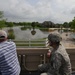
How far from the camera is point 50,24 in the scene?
121 metres

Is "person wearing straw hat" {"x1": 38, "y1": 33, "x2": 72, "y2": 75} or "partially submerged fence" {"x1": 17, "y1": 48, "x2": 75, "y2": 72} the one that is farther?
"partially submerged fence" {"x1": 17, "y1": 48, "x2": 75, "y2": 72}

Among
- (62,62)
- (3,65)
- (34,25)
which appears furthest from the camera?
(34,25)

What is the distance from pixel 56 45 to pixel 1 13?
5808cm

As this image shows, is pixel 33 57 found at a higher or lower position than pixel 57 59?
lower

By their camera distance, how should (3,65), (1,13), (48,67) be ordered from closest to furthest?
(3,65)
(48,67)
(1,13)

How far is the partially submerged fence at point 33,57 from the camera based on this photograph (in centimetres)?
520

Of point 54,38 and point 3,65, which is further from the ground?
point 54,38

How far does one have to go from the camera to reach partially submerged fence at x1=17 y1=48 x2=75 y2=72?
5199 millimetres

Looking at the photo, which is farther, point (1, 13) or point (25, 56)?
point (1, 13)

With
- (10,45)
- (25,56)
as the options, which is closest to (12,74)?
(10,45)

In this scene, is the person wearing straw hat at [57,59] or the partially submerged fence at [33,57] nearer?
the person wearing straw hat at [57,59]

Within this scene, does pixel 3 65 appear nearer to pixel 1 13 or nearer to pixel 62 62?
pixel 62 62

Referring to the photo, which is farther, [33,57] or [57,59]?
[33,57]

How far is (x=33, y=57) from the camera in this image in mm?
5234
